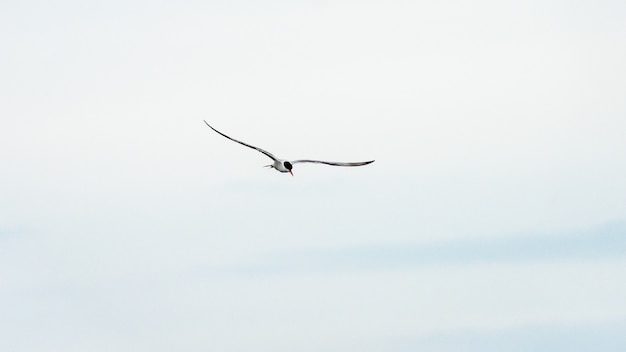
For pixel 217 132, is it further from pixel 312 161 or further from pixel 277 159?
pixel 312 161

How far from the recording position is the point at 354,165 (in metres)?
109

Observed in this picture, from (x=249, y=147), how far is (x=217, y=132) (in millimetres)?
9901

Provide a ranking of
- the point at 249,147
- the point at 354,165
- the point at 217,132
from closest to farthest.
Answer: the point at 217,132
the point at 249,147
the point at 354,165

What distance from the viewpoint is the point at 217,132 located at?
304 ft

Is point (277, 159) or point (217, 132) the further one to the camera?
point (277, 159)

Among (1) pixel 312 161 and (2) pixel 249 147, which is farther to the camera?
(1) pixel 312 161

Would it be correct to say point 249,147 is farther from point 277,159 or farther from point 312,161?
point 312,161

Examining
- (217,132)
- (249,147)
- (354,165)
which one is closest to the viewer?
(217,132)

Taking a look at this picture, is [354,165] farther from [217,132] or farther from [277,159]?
[217,132]

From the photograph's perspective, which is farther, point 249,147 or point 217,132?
point 249,147

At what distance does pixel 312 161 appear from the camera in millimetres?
110938

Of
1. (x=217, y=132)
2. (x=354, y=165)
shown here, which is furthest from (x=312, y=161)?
(x=217, y=132)

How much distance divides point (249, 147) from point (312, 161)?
12.3 meters

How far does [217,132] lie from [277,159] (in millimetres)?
14256
